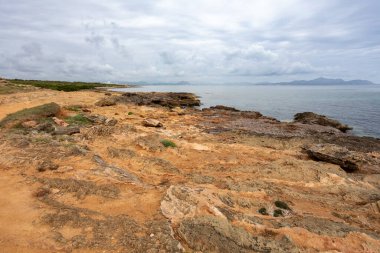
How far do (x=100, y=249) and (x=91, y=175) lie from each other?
477 centimetres

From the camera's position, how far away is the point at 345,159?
18531 millimetres

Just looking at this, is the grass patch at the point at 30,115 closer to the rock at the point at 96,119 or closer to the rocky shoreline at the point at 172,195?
the rocky shoreline at the point at 172,195

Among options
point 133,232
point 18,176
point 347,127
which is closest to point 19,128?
point 18,176

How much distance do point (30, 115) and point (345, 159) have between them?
21.2 meters

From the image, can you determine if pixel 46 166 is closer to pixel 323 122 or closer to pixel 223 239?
pixel 223 239

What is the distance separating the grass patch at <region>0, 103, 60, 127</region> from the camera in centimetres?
1988

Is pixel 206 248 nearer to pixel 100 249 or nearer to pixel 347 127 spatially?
pixel 100 249

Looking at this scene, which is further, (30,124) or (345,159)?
(30,124)

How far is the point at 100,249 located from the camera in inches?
281

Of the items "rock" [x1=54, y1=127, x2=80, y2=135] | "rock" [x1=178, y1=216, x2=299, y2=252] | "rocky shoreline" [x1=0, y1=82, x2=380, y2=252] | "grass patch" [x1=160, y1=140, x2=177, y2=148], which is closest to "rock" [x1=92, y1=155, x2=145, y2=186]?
"rocky shoreline" [x1=0, y1=82, x2=380, y2=252]

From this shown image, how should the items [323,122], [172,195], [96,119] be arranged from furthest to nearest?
[323,122]
[96,119]
[172,195]

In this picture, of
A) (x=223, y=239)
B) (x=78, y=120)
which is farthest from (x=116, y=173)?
(x=78, y=120)

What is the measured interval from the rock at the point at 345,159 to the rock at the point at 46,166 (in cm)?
1572

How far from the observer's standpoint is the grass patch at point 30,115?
1988 centimetres
